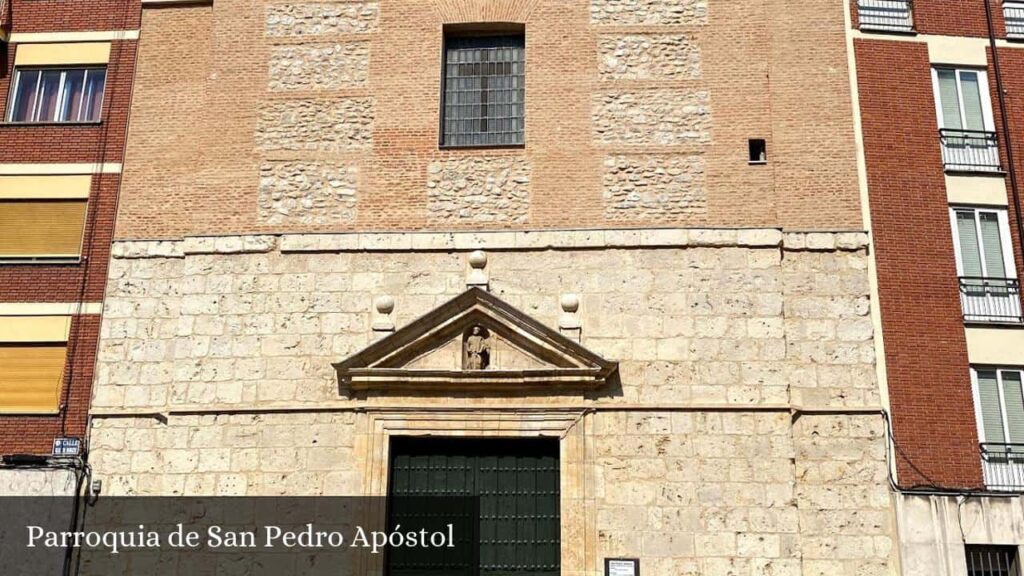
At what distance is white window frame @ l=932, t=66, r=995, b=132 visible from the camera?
16.6 meters

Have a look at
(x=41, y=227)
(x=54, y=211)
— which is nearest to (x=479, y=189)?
(x=54, y=211)

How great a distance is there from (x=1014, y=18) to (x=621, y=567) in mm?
10368

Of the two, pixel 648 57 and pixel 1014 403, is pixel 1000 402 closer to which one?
pixel 1014 403

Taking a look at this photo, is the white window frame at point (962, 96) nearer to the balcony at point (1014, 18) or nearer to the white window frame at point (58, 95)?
the balcony at point (1014, 18)

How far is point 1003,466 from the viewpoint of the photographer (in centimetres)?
1481

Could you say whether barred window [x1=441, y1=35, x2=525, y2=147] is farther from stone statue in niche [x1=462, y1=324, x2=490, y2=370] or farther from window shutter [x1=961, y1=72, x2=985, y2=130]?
window shutter [x1=961, y1=72, x2=985, y2=130]

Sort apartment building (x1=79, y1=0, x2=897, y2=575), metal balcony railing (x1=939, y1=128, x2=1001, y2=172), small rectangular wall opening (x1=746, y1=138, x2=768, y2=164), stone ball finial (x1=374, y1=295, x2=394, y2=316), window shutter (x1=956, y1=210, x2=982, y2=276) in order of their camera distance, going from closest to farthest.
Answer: apartment building (x1=79, y1=0, x2=897, y2=575), stone ball finial (x1=374, y1=295, x2=394, y2=316), window shutter (x1=956, y1=210, x2=982, y2=276), small rectangular wall opening (x1=746, y1=138, x2=768, y2=164), metal balcony railing (x1=939, y1=128, x2=1001, y2=172)

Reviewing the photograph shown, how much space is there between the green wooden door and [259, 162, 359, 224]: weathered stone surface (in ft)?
11.5

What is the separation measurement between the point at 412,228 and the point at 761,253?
4847 mm

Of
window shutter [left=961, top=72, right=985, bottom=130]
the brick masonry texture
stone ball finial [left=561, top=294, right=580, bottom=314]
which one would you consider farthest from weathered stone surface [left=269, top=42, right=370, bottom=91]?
window shutter [left=961, top=72, right=985, bottom=130]

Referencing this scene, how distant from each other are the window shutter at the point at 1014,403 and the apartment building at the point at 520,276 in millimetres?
1888

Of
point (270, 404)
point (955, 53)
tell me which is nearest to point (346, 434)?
point (270, 404)

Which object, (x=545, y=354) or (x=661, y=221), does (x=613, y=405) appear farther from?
(x=661, y=221)

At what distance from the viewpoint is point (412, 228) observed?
1595cm
